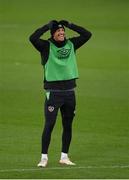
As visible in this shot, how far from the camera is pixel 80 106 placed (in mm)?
22188

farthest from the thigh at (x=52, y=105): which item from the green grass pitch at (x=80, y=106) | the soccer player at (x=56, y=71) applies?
the green grass pitch at (x=80, y=106)

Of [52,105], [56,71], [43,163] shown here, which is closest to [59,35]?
[56,71]

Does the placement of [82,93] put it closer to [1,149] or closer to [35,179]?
[1,149]

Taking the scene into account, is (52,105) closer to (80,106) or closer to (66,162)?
(66,162)

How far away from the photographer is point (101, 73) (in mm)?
29188

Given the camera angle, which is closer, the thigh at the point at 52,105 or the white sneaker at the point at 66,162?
the thigh at the point at 52,105

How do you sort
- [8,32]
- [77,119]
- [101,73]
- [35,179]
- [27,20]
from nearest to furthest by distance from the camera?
[35,179]
[77,119]
[101,73]
[8,32]
[27,20]

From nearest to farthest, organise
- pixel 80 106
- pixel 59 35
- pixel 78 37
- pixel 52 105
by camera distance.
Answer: pixel 59 35 < pixel 52 105 < pixel 78 37 < pixel 80 106

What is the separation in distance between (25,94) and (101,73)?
5.60 metres

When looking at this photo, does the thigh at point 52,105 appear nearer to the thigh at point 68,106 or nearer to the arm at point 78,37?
the thigh at point 68,106

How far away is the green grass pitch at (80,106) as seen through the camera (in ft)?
48.3

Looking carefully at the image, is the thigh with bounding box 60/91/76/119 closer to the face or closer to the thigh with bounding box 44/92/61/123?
the thigh with bounding box 44/92/61/123

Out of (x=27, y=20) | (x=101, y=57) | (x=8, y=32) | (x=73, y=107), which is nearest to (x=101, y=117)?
(x=73, y=107)

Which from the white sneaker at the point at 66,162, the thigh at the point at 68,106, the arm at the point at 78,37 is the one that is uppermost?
the arm at the point at 78,37
